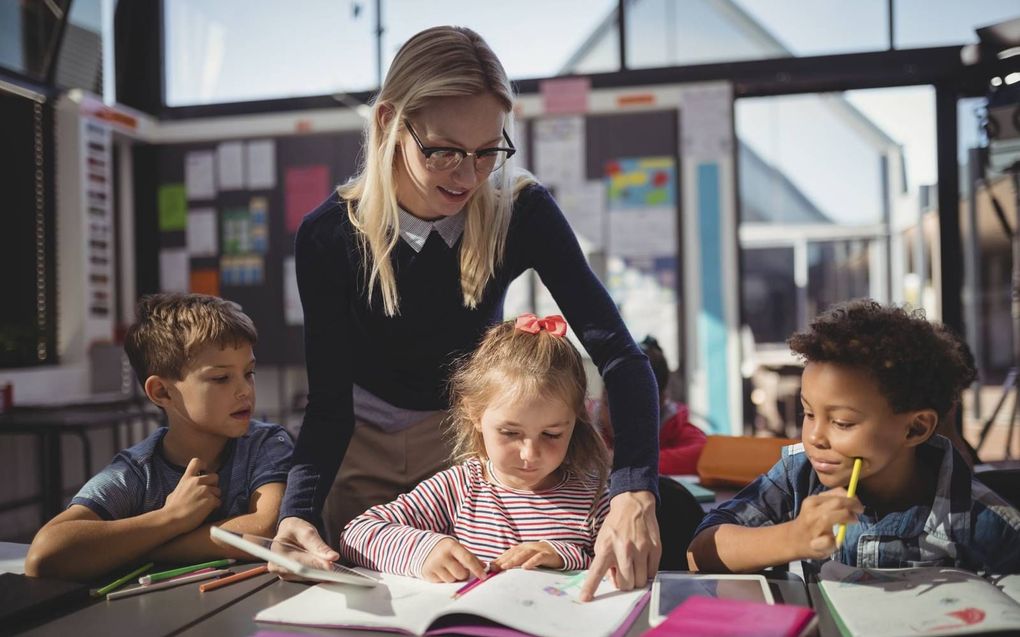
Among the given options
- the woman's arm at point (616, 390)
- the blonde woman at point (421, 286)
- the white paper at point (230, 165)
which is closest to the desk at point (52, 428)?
the white paper at point (230, 165)

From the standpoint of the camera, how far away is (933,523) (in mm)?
1058

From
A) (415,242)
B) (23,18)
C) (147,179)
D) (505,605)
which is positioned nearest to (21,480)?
(147,179)

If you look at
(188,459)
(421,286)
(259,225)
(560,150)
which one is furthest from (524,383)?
(259,225)

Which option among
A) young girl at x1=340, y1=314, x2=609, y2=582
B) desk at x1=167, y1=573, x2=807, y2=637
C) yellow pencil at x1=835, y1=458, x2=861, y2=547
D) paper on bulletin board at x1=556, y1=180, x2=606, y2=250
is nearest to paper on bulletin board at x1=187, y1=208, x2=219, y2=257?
paper on bulletin board at x1=556, y1=180, x2=606, y2=250

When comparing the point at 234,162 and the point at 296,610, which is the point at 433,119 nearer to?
the point at 296,610

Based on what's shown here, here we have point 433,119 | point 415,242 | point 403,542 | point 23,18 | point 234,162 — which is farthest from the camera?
point 234,162

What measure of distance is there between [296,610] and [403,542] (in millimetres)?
205

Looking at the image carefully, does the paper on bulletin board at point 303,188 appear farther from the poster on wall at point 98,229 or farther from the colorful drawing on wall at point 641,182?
the colorful drawing on wall at point 641,182

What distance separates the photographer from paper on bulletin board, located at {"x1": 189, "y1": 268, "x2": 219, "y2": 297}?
15.2ft

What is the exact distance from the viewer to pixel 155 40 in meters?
4.77

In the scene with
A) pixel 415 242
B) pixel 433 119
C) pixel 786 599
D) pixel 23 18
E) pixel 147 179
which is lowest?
pixel 786 599

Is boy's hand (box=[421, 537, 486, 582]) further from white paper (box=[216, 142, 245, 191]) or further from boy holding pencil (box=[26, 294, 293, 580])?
white paper (box=[216, 142, 245, 191])

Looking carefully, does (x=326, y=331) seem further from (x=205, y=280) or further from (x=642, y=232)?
(x=205, y=280)

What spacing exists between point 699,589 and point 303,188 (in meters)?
3.96
